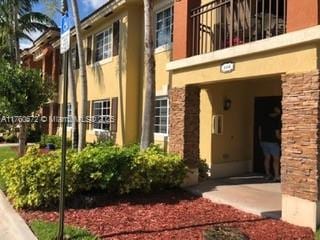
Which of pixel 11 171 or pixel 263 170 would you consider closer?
pixel 11 171

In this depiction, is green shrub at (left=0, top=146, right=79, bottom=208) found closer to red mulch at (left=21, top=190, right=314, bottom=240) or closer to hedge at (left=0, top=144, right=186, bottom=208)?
hedge at (left=0, top=144, right=186, bottom=208)

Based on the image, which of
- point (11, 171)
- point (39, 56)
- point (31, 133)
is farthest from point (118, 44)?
point (39, 56)

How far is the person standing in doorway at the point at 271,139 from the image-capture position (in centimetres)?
1205

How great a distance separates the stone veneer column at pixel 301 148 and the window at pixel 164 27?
304 inches

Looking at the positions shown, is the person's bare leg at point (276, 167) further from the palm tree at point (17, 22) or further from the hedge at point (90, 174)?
the palm tree at point (17, 22)

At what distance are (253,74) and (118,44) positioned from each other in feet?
33.6

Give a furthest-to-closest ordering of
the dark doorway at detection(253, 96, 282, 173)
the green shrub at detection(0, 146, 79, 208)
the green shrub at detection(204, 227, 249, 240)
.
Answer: the dark doorway at detection(253, 96, 282, 173) < the green shrub at detection(0, 146, 79, 208) < the green shrub at detection(204, 227, 249, 240)

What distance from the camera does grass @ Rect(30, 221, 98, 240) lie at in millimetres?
7156

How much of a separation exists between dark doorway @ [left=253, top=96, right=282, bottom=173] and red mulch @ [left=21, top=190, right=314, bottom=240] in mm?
3739

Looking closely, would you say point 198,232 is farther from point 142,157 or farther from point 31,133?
point 31,133

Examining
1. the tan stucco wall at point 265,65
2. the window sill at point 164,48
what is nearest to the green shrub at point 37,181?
the tan stucco wall at point 265,65

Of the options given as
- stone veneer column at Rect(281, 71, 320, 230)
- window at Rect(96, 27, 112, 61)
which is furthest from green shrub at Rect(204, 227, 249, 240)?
window at Rect(96, 27, 112, 61)

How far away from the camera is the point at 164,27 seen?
15.8 m

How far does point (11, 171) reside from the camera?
9438 mm
